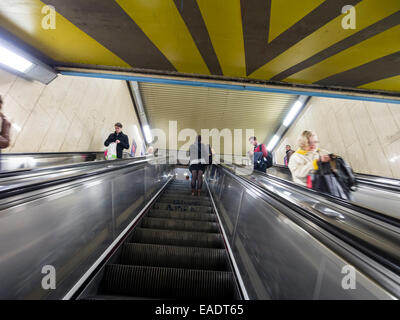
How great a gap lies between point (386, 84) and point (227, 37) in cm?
289

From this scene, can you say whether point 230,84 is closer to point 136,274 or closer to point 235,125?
point 136,274

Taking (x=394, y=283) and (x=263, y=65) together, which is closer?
(x=394, y=283)

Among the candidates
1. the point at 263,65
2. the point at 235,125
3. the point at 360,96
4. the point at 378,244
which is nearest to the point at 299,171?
the point at 378,244

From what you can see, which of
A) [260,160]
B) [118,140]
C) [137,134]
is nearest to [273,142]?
[260,160]

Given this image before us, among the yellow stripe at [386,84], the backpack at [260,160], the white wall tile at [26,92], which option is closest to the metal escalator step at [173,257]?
the backpack at [260,160]

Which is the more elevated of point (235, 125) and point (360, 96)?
point (235, 125)

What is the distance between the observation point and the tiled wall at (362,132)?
3.96m

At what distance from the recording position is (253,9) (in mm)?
1924

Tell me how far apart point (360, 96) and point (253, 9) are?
2.77 m

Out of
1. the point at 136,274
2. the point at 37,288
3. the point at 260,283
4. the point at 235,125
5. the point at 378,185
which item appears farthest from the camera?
the point at 235,125

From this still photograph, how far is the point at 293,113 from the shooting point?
8172 millimetres

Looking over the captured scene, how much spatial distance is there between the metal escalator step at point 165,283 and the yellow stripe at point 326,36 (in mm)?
2953

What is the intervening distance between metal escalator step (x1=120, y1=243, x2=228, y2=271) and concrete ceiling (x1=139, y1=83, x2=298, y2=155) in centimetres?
682

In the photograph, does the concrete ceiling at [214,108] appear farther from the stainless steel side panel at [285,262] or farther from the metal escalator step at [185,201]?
the stainless steel side panel at [285,262]
